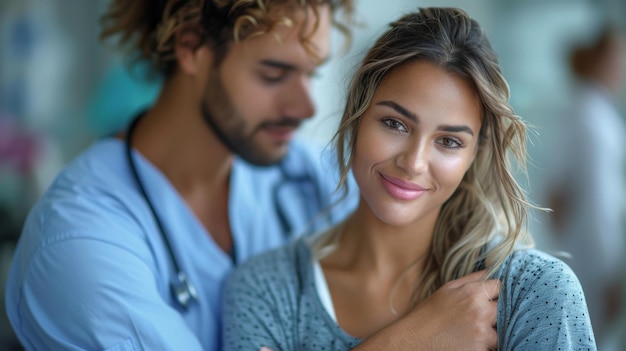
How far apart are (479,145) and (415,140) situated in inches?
6.9

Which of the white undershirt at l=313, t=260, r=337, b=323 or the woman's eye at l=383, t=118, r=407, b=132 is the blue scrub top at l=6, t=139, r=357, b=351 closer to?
the white undershirt at l=313, t=260, r=337, b=323

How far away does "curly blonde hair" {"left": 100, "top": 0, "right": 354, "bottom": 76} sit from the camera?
1648mm

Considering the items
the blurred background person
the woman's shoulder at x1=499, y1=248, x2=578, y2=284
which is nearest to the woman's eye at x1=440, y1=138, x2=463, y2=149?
the woman's shoulder at x1=499, y1=248, x2=578, y2=284

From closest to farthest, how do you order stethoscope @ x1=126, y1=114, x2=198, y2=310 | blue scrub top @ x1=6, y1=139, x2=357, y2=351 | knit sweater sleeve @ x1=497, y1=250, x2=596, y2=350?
knit sweater sleeve @ x1=497, y1=250, x2=596, y2=350 → blue scrub top @ x1=6, y1=139, x2=357, y2=351 → stethoscope @ x1=126, y1=114, x2=198, y2=310

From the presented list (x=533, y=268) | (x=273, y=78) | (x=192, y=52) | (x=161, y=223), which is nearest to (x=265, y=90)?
(x=273, y=78)

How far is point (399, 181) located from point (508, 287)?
262mm

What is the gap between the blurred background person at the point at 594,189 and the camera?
270cm

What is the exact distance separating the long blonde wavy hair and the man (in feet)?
0.46

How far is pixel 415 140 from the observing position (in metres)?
1.22

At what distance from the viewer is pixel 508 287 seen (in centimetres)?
124

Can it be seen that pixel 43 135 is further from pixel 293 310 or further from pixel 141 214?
pixel 293 310

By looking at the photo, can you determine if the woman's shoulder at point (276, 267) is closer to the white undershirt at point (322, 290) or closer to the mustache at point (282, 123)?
the white undershirt at point (322, 290)

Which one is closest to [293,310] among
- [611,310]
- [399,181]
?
[399,181]

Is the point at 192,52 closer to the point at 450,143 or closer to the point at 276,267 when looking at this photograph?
the point at 276,267
